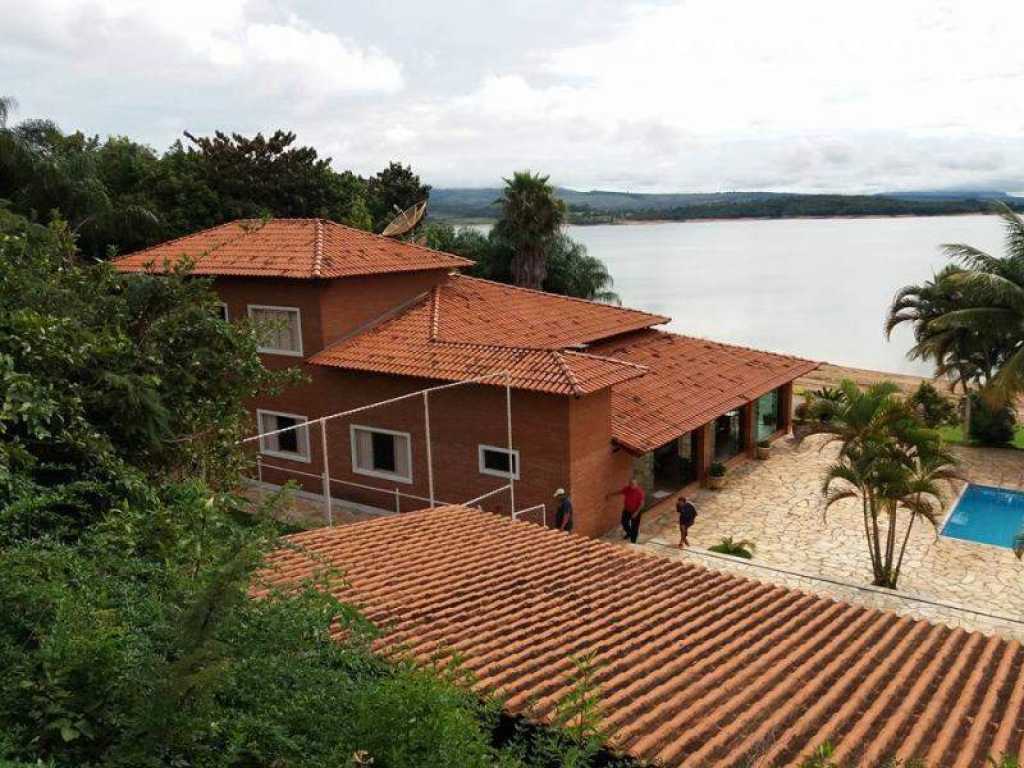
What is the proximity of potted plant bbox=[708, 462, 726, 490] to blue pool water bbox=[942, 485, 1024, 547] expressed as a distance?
536 cm

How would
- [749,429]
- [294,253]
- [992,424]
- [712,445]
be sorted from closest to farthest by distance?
[294,253] → [712,445] → [749,429] → [992,424]

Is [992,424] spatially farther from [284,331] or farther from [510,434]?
[284,331]

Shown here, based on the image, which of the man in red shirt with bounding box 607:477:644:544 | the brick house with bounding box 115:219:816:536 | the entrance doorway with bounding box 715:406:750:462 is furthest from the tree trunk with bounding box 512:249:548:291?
the man in red shirt with bounding box 607:477:644:544

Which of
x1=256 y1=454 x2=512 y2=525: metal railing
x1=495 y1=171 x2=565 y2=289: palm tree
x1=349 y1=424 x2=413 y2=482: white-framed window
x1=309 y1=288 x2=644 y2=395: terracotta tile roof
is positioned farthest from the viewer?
x1=495 y1=171 x2=565 y2=289: palm tree

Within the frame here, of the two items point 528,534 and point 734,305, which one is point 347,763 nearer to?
point 528,534

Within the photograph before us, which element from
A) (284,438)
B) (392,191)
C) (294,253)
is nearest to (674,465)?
(284,438)

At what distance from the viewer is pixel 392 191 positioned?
187 ft

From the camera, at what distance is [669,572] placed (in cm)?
1160

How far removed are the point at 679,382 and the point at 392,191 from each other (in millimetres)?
37456

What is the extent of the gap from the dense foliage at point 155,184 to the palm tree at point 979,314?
23.7 m

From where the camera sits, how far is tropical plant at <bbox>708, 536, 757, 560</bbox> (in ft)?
60.5

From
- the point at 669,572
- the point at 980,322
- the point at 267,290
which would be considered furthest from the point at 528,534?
the point at 980,322

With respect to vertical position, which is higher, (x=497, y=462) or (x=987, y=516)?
(x=497, y=462)

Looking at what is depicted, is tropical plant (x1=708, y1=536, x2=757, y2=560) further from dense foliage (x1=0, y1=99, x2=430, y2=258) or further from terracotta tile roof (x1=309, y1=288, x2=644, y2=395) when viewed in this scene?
dense foliage (x1=0, y1=99, x2=430, y2=258)
